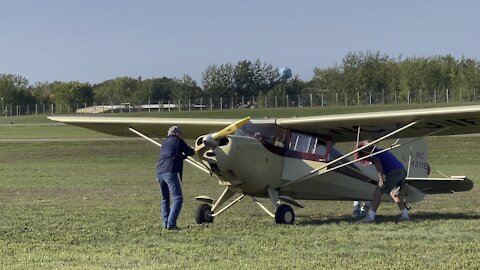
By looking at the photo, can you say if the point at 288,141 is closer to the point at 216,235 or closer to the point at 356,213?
the point at 356,213

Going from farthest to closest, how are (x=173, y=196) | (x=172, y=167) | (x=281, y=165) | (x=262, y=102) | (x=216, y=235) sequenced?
1. (x=262, y=102)
2. (x=281, y=165)
3. (x=172, y=167)
4. (x=173, y=196)
5. (x=216, y=235)

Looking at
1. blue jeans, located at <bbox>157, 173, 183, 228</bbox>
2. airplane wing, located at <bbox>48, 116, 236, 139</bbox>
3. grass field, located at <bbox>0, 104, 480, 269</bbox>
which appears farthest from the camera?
airplane wing, located at <bbox>48, 116, 236, 139</bbox>

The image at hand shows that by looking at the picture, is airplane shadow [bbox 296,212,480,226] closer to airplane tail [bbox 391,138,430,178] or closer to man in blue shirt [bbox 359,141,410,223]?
man in blue shirt [bbox 359,141,410,223]

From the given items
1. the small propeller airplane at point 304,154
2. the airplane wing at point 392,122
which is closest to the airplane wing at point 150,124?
the small propeller airplane at point 304,154

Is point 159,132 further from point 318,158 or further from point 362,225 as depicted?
point 362,225

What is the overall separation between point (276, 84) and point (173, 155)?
103 metres

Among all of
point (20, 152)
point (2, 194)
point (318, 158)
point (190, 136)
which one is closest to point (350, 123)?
point (318, 158)

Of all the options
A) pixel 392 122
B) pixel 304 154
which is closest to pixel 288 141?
pixel 304 154

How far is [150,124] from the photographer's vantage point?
1322 centimetres

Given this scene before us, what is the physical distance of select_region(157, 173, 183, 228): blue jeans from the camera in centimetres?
996

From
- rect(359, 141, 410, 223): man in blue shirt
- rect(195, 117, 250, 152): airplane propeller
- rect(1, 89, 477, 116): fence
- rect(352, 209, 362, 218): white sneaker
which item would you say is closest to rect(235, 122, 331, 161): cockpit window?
rect(195, 117, 250, 152): airplane propeller

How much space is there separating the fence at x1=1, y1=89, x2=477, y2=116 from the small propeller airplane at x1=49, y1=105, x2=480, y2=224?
70.6 meters

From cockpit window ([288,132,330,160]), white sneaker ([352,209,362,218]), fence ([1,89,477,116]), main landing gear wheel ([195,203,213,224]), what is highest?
fence ([1,89,477,116])

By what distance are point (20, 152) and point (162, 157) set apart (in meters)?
29.2
